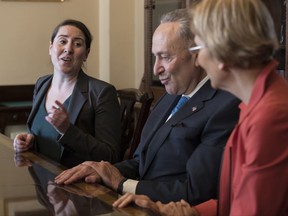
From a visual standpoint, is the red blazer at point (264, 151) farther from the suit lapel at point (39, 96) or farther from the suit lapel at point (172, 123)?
the suit lapel at point (39, 96)

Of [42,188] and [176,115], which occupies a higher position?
[176,115]

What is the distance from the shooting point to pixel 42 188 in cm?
150

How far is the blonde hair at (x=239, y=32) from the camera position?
109cm

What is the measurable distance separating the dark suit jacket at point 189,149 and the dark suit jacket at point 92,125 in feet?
1.04

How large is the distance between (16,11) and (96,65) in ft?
2.50

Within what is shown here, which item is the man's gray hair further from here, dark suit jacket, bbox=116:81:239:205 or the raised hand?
the raised hand

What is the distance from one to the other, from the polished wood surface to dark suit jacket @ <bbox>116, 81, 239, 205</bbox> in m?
0.27

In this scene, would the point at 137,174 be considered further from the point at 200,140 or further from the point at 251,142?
the point at 251,142

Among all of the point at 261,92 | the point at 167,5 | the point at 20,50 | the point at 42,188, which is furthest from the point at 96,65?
the point at 261,92

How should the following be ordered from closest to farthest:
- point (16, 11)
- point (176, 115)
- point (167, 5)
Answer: point (176, 115)
point (167, 5)
point (16, 11)

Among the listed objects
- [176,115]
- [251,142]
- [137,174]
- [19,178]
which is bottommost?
[137,174]

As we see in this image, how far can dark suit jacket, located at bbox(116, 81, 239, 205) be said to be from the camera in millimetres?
1611

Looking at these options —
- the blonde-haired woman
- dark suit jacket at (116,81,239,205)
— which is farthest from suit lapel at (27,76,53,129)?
the blonde-haired woman

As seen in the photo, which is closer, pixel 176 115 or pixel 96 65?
pixel 176 115
